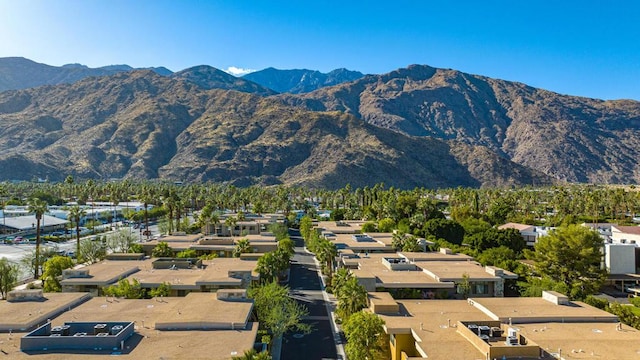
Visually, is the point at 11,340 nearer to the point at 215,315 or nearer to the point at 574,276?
the point at 215,315

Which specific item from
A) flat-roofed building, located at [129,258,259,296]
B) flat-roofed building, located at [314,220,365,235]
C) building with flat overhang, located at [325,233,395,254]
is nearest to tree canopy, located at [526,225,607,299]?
building with flat overhang, located at [325,233,395,254]

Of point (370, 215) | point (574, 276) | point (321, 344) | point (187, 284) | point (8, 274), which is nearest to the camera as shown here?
point (321, 344)

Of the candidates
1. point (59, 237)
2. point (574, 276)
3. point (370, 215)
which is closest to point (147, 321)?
point (574, 276)

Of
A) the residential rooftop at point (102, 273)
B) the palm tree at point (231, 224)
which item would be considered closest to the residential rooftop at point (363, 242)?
the palm tree at point (231, 224)

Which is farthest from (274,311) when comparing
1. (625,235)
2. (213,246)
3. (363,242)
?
(625,235)

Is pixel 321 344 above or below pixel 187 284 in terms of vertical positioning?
below
